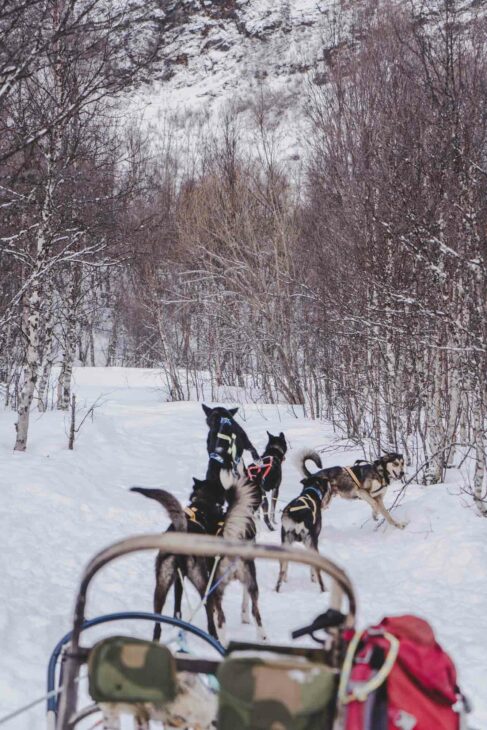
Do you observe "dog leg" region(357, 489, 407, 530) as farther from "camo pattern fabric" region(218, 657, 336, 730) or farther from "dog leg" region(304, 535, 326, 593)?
"camo pattern fabric" region(218, 657, 336, 730)

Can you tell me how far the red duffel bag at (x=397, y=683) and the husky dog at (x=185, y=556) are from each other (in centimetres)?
145

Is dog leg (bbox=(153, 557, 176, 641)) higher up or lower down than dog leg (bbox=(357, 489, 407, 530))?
higher up

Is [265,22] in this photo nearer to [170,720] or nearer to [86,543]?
[86,543]

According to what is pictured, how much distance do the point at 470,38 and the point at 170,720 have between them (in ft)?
29.9

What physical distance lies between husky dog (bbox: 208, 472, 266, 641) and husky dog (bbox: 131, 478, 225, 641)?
0.10 metres

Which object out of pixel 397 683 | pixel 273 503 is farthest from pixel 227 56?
pixel 397 683

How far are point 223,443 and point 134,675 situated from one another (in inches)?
226

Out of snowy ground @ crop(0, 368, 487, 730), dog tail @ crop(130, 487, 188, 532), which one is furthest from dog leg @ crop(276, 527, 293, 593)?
dog tail @ crop(130, 487, 188, 532)

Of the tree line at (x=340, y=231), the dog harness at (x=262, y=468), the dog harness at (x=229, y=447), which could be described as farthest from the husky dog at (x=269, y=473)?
the tree line at (x=340, y=231)

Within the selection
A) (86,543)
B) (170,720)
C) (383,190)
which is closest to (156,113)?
(383,190)

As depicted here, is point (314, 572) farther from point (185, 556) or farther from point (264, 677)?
point (264, 677)

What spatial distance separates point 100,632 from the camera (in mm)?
4152

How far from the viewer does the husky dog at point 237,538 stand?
373 cm

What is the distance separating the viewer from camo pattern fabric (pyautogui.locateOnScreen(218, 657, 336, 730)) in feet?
4.83
